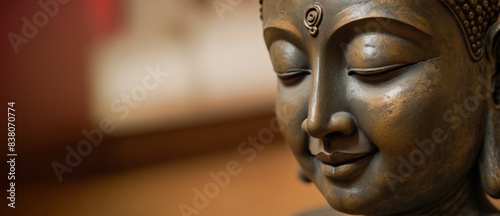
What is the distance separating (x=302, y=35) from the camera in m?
1.26

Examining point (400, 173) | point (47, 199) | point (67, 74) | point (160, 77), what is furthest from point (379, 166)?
point (160, 77)

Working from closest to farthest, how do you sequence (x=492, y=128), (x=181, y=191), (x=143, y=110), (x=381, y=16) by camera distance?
1. (x=381, y=16)
2. (x=492, y=128)
3. (x=181, y=191)
4. (x=143, y=110)

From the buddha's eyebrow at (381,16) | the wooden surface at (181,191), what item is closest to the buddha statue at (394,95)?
the buddha's eyebrow at (381,16)

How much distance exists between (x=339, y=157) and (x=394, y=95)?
0.51ft

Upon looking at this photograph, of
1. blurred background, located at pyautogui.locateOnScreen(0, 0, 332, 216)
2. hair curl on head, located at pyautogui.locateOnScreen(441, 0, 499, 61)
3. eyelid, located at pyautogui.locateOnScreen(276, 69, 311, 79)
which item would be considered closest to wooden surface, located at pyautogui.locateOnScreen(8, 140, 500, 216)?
blurred background, located at pyautogui.locateOnScreen(0, 0, 332, 216)

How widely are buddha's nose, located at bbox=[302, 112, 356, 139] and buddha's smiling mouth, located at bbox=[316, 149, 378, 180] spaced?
0.05 meters

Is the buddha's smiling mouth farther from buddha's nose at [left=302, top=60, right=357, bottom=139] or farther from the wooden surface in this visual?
the wooden surface

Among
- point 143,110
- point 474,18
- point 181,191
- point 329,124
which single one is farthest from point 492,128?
point 143,110

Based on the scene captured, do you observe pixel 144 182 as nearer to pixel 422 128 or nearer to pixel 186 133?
pixel 186 133

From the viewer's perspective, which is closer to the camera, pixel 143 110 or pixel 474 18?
pixel 474 18

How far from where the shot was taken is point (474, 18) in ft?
4.10

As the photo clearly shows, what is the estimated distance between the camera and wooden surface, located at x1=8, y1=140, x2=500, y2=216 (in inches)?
59.2

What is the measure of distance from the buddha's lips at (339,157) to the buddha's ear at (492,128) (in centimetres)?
24

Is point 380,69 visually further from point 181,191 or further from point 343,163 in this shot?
point 181,191
